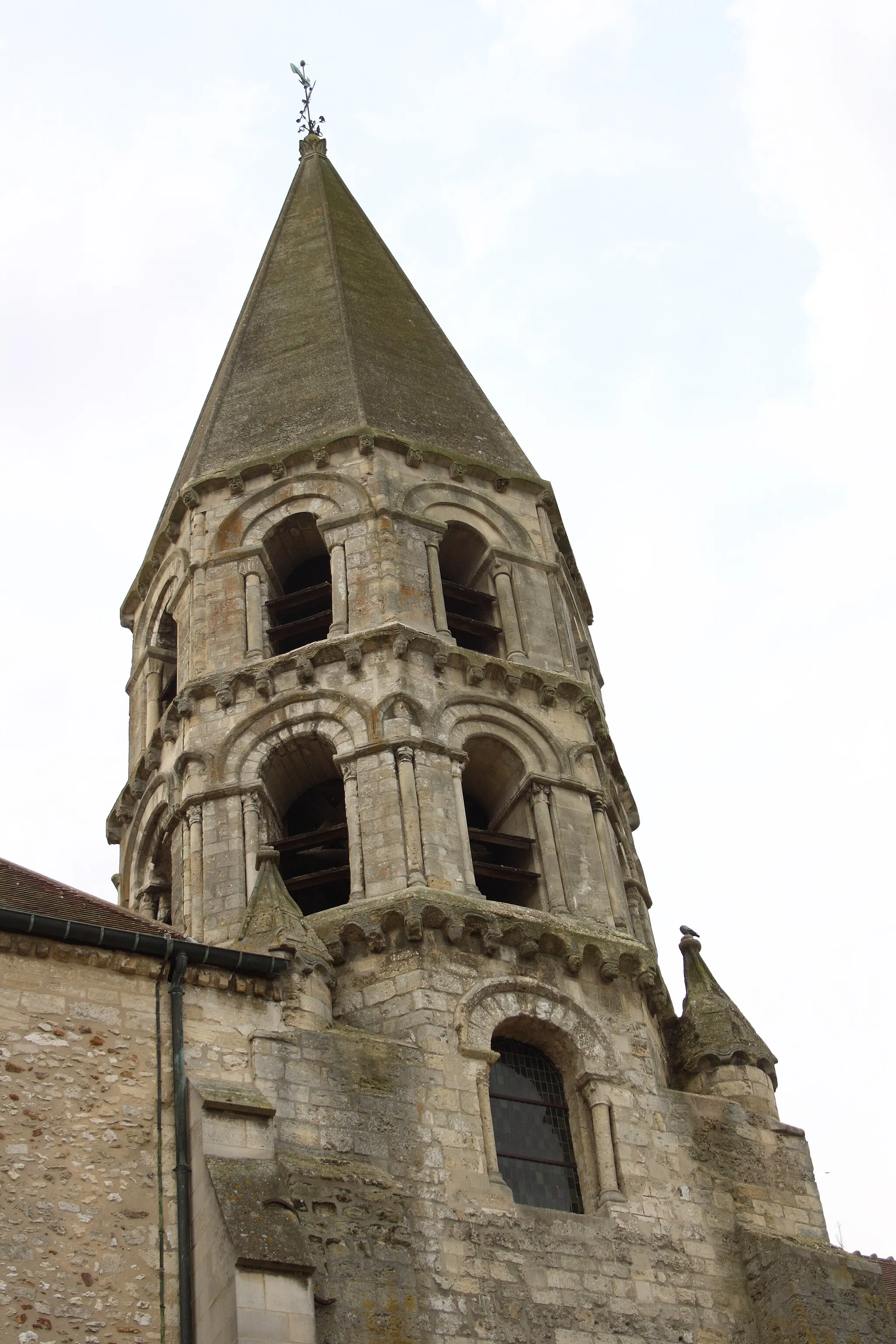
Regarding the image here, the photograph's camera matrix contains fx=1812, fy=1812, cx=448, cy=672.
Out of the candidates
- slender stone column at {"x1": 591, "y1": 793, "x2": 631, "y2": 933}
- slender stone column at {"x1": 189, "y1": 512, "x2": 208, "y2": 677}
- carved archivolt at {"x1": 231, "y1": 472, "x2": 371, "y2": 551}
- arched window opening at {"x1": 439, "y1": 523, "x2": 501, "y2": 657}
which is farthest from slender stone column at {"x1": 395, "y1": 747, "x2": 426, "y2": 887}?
carved archivolt at {"x1": 231, "y1": 472, "x2": 371, "y2": 551}

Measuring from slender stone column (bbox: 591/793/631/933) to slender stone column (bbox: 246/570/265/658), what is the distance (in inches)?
167

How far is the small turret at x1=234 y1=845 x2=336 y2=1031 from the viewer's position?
1563 centimetres

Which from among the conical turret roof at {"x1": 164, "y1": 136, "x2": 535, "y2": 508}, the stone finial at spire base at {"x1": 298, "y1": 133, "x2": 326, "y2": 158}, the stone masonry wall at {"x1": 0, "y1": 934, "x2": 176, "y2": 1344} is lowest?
the stone masonry wall at {"x1": 0, "y1": 934, "x2": 176, "y2": 1344}

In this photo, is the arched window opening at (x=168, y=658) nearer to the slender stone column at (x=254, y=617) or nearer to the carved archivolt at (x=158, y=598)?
the carved archivolt at (x=158, y=598)

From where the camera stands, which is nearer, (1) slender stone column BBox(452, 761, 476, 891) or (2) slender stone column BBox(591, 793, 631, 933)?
(1) slender stone column BBox(452, 761, 476, 891)

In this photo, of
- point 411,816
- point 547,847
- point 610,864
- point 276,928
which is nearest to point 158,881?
point 411,816

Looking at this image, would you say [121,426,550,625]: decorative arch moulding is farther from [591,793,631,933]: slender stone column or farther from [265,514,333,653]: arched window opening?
[591,793,631,933]: slender stone column

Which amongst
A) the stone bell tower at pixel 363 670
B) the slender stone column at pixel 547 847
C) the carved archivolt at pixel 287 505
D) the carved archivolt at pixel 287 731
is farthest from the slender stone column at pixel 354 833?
the carved archivolt at pixel 287 505

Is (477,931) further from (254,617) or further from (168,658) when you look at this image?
(168,658)

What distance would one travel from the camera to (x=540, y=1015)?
55.6 feet

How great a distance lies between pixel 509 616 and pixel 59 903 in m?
7.71

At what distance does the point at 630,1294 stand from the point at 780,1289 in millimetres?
1356

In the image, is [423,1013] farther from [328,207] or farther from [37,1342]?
[328,207]

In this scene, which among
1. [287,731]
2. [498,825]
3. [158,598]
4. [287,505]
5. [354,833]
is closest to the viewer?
[354,833]
